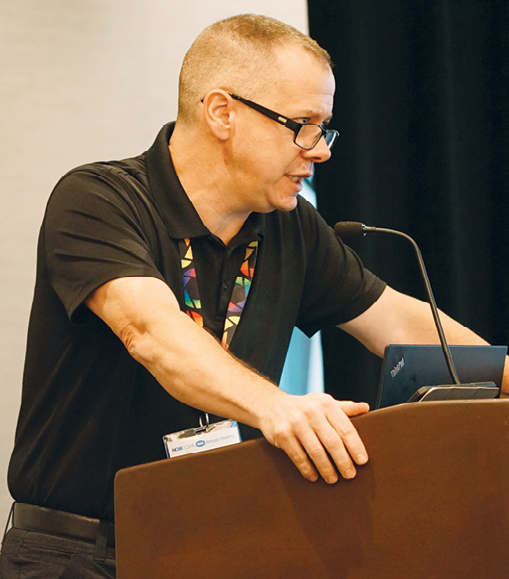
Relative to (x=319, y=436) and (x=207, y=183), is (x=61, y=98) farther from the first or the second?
(x=319, y=436)

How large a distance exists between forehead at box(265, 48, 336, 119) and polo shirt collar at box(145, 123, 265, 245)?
0.27 m

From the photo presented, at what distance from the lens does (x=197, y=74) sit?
58.3 inches

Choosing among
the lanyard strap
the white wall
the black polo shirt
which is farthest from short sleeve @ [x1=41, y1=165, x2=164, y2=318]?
the white wall

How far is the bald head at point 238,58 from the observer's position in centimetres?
139

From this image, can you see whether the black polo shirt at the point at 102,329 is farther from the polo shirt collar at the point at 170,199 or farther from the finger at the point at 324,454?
the finger at the point at 324,454

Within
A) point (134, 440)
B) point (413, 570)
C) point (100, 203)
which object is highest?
point (100, 203)

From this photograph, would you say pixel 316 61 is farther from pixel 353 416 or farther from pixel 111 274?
pixel 353 416

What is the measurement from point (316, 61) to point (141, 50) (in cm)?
82

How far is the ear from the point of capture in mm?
1418

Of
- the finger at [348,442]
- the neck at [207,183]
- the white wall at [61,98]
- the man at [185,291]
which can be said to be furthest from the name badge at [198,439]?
the white wall at [61,98]

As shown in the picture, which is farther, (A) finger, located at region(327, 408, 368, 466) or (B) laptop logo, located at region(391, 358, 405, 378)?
(B) laptop logo, located at region(391, 358, 405, 378)

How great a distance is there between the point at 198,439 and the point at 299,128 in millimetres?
703

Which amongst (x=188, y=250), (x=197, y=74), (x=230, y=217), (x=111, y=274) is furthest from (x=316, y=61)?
(x=111, y=274)

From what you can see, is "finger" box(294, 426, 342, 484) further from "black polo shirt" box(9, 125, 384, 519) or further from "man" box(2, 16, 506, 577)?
"black polo shirt" box(9, 125, 384, 519)
